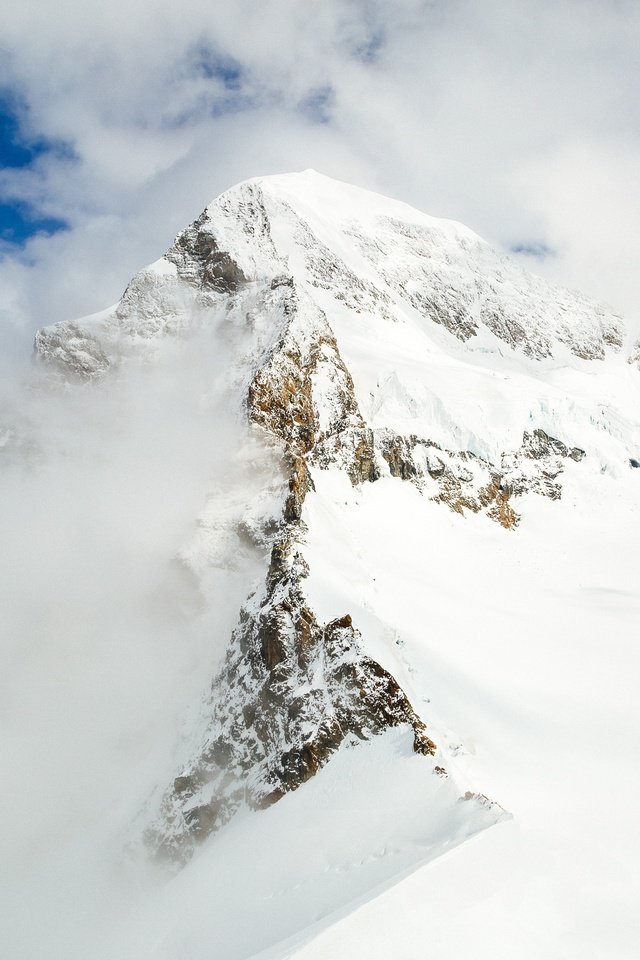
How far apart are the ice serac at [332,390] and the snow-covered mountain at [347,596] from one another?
0.57ft

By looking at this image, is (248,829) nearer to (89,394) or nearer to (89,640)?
(89,640)

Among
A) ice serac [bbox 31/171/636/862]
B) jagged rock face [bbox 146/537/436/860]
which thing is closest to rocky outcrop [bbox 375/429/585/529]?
ice serac [bbox 31/171/636/862]

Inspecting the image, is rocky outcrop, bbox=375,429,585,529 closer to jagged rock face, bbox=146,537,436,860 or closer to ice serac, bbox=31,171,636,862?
ice serac, bbox=31,171,636,862

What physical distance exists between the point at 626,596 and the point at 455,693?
61.1 ft

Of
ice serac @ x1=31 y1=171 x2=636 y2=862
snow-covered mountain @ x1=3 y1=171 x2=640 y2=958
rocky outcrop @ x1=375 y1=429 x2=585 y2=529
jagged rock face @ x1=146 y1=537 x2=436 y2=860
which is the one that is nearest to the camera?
snow-covered mountain @ x1=3 y1=171 x2=640 y2=958

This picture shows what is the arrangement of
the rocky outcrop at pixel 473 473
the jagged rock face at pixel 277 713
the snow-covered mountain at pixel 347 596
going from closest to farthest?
the snow-covered mountain at pixel 347 596, the jagged rock face at pixel 277 713, the rocky outcrop at pixel 473 473

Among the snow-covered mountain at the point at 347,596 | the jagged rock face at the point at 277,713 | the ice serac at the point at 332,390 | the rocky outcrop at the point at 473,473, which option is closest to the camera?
the snow-covered mountain at the point at 347,596

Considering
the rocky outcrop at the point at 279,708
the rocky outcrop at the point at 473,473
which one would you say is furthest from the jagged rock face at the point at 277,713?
the rocky outcrop at the point at 473,473

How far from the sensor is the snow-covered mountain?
1792cm

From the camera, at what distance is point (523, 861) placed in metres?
15.6

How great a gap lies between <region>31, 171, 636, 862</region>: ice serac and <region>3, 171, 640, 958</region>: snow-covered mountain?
172 mm

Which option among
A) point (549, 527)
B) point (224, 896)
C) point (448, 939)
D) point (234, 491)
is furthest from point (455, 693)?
point (549, 527)

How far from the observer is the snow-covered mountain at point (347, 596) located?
58.8 feet

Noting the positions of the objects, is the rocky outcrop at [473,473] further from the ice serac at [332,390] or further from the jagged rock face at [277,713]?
the jagged rock face at [277,713]
